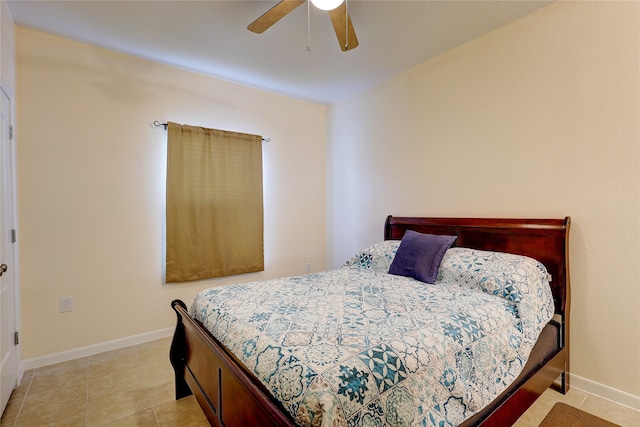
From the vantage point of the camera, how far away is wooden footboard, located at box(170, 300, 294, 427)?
1102 mm

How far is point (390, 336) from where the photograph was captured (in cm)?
131

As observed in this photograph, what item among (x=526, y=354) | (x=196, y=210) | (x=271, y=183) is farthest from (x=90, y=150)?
(x=526, y=354)

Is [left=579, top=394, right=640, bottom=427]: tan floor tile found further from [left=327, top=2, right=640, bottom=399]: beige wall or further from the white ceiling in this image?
the white ceiling

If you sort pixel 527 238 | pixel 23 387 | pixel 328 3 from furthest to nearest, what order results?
pixel 527 238, pixel 23 387, pixel 328 3

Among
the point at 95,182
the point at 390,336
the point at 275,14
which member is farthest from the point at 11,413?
the point at 275,14

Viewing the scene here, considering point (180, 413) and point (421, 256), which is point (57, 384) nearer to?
point (180, 413)

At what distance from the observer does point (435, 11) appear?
7.37 ft

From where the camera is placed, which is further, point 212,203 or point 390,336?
point 212,203

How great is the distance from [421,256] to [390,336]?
1179mm

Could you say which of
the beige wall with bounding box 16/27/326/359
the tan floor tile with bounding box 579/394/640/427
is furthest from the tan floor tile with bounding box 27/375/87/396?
the tan floor tile with bounding box 579/394/640/427

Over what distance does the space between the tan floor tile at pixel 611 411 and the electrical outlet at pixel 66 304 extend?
3.77 m

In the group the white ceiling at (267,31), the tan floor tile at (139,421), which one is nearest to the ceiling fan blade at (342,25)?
the white ceiling at (267,31)

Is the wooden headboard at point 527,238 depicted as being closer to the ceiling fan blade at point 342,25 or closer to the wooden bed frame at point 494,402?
the wooden bed frame at point 494,402

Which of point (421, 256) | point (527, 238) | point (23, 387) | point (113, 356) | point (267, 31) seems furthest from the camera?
point (113, 356)
